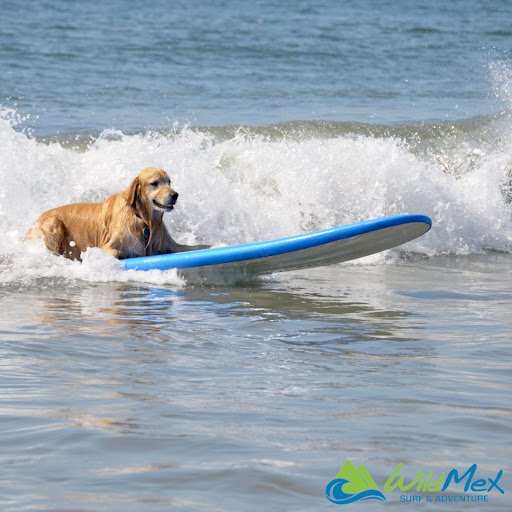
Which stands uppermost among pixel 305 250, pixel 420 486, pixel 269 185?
pixel 269 185

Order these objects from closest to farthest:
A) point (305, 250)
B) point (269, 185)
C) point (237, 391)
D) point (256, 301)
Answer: point (237, 391)
point (256, 301)
point (305, 250)
point (269, 185)

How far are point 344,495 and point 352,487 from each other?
0.08m

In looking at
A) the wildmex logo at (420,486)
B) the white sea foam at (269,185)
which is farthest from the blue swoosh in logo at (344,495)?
the white sea foam at (269,185)

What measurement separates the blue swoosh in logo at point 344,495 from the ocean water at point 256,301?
0.04m

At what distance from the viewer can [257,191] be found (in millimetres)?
11031

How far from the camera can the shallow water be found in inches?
147

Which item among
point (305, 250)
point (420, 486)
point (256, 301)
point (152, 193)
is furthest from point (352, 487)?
point (152, 193)

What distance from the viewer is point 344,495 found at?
364cm

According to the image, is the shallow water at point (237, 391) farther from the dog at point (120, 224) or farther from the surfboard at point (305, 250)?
the dog at point (120, 224)

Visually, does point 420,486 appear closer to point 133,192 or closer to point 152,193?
point 152,193

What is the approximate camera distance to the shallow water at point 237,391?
3.74 metres

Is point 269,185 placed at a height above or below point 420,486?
above

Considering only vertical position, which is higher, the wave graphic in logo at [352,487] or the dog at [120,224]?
the dog at [120,224]

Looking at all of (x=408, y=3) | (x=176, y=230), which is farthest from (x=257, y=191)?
(x=408, y=3)
